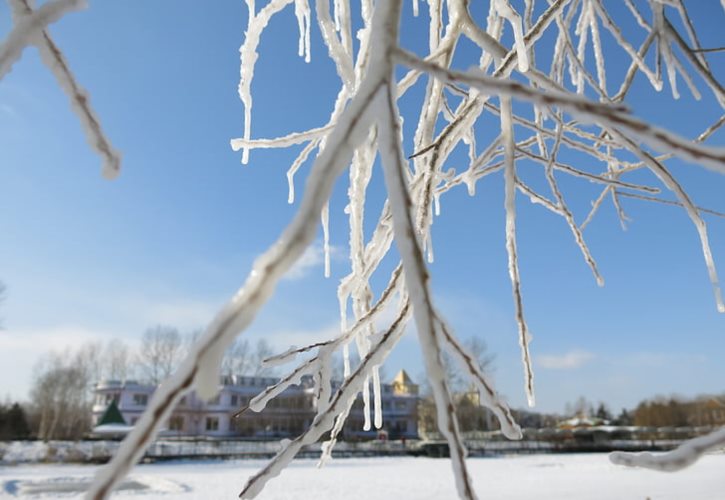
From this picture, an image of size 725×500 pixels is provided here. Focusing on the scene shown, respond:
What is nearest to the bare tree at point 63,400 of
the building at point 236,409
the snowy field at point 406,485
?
the building at point 236,409

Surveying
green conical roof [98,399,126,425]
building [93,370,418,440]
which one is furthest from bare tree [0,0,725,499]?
building [93,370,418,440]

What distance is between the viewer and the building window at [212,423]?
28.9m

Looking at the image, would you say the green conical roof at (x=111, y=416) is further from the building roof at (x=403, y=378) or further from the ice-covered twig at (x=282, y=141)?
the ice-covered twig at (x=282, y=141)

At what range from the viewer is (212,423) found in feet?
95.3

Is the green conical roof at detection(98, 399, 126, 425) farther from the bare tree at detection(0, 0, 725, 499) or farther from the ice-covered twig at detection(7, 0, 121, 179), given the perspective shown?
the ice-covered twig at detection(7, 0, 121, 179)

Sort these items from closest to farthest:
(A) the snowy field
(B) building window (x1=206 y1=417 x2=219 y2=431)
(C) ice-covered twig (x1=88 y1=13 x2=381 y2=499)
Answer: (C) ice-covered twig (x1=88 y1=13 x2=381 y2=499) < (A) the snowy field < (B) building window (x1=206 y1=417 x2=219 y2=431)

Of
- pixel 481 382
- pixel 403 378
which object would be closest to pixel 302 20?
pixel 481 382

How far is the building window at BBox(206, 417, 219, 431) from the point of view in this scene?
28.9m

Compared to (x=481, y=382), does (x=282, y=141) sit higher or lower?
higher

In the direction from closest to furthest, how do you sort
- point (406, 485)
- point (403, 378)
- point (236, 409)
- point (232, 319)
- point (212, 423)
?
point (232, 319), point (406, 485), point (236, 409), point (212, 423), point (403, 378)

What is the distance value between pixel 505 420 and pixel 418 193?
0.28 m

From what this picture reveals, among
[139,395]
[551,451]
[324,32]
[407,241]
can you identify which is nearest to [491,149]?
[324,32]

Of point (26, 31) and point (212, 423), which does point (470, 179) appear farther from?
point (212, 423)

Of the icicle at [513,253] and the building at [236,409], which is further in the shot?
the building at [236,409]
